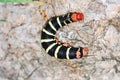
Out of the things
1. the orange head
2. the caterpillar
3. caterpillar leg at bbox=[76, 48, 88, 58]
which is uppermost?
the orange head

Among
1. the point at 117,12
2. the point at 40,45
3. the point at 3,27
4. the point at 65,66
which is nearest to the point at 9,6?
the point at 3,27

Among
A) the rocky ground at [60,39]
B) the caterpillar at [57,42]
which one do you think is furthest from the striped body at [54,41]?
the rocky ground at [60,39]

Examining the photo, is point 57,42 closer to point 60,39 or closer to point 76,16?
point 60,39

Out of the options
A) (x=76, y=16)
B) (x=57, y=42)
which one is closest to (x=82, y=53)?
(x=57, y=42)

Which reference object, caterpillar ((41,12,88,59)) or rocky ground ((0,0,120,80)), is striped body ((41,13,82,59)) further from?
rocky ground ((0,0,120,80))

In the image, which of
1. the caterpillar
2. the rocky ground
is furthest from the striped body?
the rocky ground

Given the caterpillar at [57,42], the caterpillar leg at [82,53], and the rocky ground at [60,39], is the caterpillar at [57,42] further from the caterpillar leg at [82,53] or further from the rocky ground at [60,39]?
the rocky ground at [60,39]

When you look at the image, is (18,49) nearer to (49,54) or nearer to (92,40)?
(49,54)

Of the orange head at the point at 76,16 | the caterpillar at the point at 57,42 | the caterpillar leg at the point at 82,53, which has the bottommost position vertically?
the caterpillar leg at the point at 82,53
